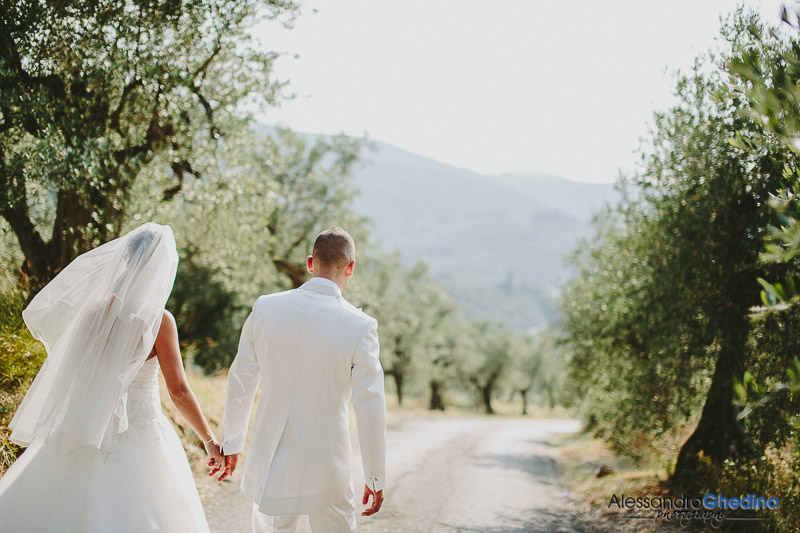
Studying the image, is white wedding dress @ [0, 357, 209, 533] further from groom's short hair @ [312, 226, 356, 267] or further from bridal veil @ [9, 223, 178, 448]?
groom's short hair @ [312, 226, 356, 267]

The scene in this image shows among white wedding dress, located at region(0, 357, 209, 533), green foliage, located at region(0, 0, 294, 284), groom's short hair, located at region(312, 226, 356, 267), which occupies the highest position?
green foliage, located at region(0, 0, 294, 284)

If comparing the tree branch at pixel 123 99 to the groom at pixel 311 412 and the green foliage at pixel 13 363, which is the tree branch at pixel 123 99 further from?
the groom at pixel 311 412

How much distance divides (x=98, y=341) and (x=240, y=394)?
104cm

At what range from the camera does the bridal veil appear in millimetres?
3787

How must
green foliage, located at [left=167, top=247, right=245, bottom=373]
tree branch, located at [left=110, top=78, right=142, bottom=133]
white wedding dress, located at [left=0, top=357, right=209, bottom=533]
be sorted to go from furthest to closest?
green foliage, located at [left=167, top=247, right=245, bottom=373] → tree branch, located at [left=110, top=78, right=142, bottom=133] → white wedding dress, located at [left=0, top=357, right=209, bottom=533]

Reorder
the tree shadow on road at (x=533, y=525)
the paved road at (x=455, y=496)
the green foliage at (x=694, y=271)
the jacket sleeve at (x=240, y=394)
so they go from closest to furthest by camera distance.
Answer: the jacket sleeve at (x=240, y=394), the paved road at (x=455, y=496), the tree shadow on road at (x=533, y=525), the green foliage at (x=694, y=271)

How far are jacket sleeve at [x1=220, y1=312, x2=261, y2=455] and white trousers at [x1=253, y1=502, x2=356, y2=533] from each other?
0.47 metres

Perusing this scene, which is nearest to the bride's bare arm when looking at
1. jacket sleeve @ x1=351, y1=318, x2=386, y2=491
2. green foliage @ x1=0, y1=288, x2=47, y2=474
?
jacket sleeve @ x1=351, y1=318, x2=386, y2=491

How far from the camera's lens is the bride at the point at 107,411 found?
12.0ft

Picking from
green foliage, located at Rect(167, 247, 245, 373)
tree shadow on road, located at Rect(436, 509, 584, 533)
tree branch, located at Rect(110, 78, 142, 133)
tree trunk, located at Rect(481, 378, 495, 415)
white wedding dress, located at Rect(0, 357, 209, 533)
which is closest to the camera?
white wedding dress, located at Rect(0, 357, 209, 533)

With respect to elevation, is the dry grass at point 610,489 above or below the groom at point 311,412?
below

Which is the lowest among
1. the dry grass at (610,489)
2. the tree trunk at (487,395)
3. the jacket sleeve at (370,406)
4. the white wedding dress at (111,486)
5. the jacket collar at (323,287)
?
the tree trunk at (487,395)

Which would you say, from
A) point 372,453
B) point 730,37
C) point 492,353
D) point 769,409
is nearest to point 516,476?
point 769,409

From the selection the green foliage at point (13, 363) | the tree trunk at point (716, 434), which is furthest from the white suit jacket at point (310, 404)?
the tree trunk at point (716, 434)
